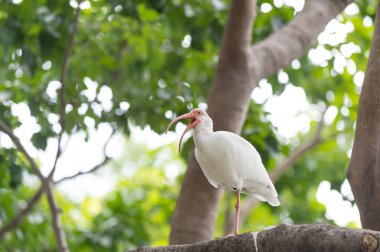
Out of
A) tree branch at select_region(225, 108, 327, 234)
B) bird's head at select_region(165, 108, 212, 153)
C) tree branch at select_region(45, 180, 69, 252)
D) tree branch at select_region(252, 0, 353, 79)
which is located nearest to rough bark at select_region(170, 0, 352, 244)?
tree branch at select_region(252, 0, 353, 79)

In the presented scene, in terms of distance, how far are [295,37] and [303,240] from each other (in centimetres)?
384

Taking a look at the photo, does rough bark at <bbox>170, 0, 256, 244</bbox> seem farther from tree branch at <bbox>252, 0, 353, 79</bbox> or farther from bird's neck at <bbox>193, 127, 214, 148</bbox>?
bird's neck at <bbox>193, 127, 214, 148</bbox>

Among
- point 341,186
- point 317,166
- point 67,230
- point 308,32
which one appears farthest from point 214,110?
point 317,166

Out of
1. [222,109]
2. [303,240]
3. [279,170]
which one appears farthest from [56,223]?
[303,240]

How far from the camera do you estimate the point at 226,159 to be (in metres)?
5.05

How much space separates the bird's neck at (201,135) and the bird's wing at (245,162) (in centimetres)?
7

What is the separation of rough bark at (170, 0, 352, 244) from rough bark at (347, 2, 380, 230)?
1.68 metres

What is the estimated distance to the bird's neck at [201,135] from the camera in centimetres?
516

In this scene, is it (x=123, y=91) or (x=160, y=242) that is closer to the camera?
(x=123, y=91)

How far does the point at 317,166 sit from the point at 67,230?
4109 millimetres

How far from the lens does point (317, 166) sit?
1189 centimetres

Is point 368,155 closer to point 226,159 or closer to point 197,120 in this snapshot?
point 226,159

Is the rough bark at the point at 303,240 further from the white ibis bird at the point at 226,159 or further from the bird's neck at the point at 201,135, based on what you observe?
the bird's neck at the point at 201,135

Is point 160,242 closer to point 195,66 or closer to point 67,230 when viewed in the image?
point 67,230
